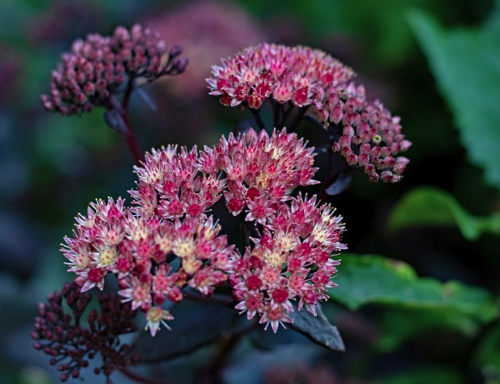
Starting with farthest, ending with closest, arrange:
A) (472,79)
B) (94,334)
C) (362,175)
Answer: (362,175), (472,79), (94,334)

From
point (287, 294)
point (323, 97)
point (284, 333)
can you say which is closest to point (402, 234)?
point (284, 333)

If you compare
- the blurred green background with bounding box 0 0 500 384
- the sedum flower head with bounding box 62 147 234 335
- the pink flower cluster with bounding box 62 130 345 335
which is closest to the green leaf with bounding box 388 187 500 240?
the blurred green background with bounding box 0 0 500 384

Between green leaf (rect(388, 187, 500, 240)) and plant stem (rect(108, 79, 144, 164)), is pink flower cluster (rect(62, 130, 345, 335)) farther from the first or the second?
green leaf (rect(388, 187, 500, 240))

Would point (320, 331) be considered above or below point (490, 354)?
above

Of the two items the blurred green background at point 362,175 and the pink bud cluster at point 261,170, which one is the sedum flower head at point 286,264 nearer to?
the pink bud cluster at point 261,170

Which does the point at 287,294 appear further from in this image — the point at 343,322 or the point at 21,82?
the point at 21,82

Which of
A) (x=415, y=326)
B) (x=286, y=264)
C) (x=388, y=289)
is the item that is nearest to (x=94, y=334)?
(x=286, y=264)

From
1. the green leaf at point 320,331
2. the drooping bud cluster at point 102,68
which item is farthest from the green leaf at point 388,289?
the drooping bud cluster at point 102,68

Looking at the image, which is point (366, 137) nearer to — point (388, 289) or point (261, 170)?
point (261, 170)

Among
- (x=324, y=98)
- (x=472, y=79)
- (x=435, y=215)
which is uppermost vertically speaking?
(x=324, y=98)
